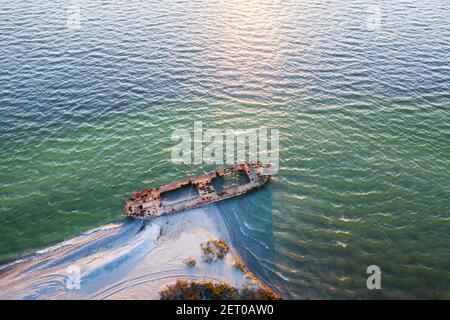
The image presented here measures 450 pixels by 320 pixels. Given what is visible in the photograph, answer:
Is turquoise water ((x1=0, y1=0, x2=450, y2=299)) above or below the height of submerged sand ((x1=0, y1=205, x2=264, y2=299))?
above

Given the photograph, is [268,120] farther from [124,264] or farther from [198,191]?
[124,264]

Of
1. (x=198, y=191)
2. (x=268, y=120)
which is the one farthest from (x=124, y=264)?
(x=268, y=120)

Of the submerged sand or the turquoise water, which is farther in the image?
the turquoise water

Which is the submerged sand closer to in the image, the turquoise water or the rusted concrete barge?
the rusted concrete barge

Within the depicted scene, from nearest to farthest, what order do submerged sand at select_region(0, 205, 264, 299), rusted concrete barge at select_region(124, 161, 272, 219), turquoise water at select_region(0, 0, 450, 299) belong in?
submerged sand at select_region(0, 205, 264, 299) < turquoise water at select_region(0, 0, 450, 299) < rusted concrete barge at select_region(124, 161, 272, 219)

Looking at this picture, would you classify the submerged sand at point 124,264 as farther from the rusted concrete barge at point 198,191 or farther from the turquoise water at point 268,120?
the turquoise water at point 268,120

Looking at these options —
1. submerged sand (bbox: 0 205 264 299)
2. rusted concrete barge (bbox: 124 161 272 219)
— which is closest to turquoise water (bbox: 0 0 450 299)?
rusted concrete barge (bbox: 124 161 272 219)

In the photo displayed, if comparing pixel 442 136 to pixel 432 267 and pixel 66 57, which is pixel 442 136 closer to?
pixel 432 267
